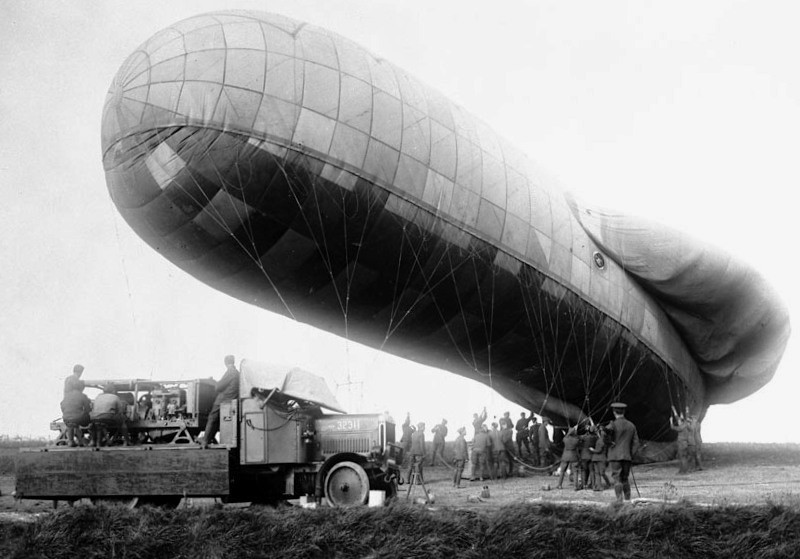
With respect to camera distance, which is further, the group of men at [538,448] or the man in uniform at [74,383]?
the group of men at [538,448]

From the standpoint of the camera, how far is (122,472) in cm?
1018

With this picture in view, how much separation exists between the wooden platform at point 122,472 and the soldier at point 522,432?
1311 cm

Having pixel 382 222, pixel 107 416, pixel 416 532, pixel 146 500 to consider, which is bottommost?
pixel 416 532

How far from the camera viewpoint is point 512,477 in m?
19.6

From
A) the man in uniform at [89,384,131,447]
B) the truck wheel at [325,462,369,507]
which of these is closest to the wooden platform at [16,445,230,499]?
the man in uniform at [89,384,131,447]

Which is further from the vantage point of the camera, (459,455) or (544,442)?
(544,442)

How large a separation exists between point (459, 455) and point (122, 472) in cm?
923

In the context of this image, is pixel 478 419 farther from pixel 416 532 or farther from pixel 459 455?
pixel 416 532

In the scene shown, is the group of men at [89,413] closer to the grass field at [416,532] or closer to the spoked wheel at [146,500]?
the spoked wheel at [146,500]

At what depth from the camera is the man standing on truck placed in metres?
10.6

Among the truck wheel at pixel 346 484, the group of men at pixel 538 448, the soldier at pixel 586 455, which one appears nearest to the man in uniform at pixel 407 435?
the group of men at pixel 538 448

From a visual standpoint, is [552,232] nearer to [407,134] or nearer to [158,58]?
[407,134]

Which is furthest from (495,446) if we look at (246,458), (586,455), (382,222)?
(246,458)

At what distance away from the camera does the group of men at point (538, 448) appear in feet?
39.5
